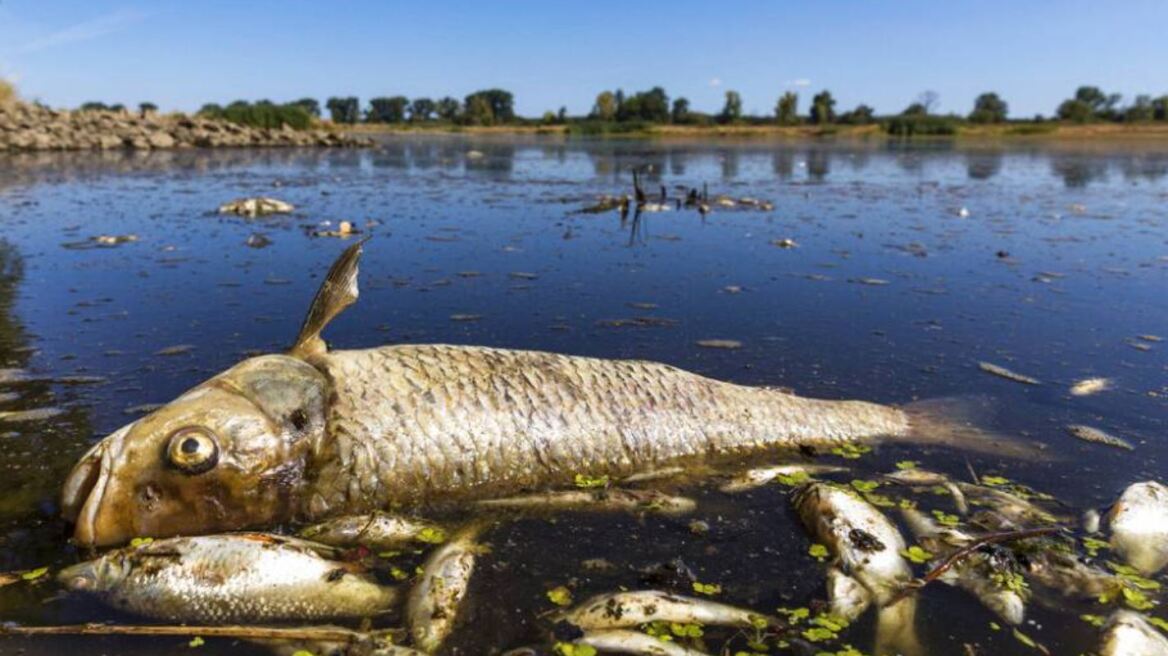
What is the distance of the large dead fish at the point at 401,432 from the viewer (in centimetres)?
366

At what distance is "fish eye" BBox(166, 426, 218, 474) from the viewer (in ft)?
11.8

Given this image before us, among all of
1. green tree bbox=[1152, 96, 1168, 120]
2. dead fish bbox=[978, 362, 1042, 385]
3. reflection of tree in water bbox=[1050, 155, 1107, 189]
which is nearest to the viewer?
dead fish bbox=[978, 362, 1042, 385]

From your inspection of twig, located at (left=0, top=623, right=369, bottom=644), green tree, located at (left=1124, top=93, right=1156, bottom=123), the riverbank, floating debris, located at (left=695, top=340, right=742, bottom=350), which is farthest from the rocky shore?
green tree, located at (left=1124, top=93, right=1156, bottom=123)

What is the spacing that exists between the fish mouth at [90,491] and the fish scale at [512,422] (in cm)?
97

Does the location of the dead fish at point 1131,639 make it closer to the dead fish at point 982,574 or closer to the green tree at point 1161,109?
the dead fish at point 982,574

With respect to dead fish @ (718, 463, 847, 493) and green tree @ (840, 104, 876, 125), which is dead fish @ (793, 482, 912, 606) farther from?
green tree @ (840, 104, 876, 125)

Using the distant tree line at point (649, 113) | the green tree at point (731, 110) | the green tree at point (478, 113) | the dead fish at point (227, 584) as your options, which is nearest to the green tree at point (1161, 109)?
the distant tree line at point (649, 113)

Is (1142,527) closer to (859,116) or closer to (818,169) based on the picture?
(818,169)

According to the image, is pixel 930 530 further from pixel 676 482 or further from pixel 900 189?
pixel 900 189

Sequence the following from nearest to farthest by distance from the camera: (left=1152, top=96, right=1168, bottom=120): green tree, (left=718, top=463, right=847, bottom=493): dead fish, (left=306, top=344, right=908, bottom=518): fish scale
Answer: (left=306, top=344, right=908, bottom=518): fish scale → (left=718, top=463, right=847, bottom=493): dead fish → (left=1152, top=96, right=1168, bottom=120): green tree

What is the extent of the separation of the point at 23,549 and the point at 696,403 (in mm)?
3880

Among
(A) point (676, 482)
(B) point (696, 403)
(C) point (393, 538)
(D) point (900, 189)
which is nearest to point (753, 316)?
(B) point (696, 403)

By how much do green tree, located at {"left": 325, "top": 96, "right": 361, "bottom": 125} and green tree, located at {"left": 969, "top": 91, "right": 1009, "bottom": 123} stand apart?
336 ft

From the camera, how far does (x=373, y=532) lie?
12.3 feet
